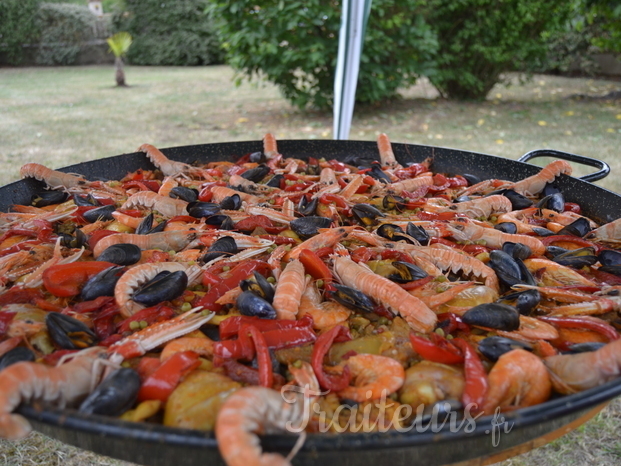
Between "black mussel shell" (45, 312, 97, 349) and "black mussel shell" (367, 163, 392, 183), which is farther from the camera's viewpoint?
"black mussel shell" (367, 163, 392, 183)

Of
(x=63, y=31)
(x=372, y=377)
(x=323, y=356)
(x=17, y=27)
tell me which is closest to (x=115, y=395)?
(x=323, y=356)

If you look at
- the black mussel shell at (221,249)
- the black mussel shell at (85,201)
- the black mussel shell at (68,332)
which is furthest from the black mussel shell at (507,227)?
the black mussel shell at (85,201)

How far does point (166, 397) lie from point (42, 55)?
18.4 meters

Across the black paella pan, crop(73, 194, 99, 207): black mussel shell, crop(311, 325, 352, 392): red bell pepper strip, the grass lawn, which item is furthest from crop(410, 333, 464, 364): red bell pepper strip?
the grass lawn

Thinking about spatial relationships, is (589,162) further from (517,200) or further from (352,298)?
(352,298)

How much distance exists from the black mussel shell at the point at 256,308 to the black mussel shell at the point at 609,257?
1.93m

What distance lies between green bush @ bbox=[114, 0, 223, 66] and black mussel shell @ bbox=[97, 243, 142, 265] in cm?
2162

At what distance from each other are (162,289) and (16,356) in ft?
2.11

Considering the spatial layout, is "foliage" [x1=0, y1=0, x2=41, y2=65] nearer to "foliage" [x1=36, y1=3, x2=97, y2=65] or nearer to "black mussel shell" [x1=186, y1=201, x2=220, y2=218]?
"foliage" [x1=36, y1=3, x2=97, y2=65]

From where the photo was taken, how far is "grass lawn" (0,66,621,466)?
9531 mm

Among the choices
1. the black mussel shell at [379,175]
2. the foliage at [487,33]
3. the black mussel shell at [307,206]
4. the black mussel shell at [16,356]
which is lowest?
the black mussel shell at [16,356]

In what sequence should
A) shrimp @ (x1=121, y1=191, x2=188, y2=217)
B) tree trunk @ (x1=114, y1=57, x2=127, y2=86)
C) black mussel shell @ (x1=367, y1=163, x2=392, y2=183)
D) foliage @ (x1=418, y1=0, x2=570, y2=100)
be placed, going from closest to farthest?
shrimp @ (x1=121, y1=191, x2=188, y2=217) < black mussel shell @ (x1=367, y1=163, x2=392, y2=183) < foliage @ (x1=418, y1=0, x2=570, y2=100) < tree trunk @ (x1=114, y1=57, x2=127, y2=86)

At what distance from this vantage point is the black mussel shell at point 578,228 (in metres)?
3.08

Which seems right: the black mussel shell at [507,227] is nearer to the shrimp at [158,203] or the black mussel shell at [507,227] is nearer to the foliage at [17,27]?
the shrimp at [158,203]
